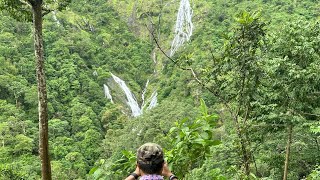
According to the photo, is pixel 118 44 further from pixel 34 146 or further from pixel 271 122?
pixel 271 122

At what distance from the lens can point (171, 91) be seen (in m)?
51.3

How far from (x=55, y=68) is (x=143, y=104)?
1537 centimetres

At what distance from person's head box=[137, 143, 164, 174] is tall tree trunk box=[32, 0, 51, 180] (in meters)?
3.11

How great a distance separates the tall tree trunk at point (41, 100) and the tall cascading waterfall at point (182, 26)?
181 ft

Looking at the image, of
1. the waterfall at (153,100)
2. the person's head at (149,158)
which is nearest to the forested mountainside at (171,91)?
the waterfall at (153,100)

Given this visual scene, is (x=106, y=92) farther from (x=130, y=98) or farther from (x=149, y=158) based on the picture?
(x=149, y=158)

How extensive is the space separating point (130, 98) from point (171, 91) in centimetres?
698

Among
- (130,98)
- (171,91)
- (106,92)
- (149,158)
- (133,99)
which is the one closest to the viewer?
(149,158)

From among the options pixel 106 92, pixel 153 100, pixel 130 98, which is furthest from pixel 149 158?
pixel 106 92

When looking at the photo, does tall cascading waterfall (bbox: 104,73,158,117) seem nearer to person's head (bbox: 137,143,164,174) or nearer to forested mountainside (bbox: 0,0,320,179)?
forested mountainside (bbox: 0,0,320,179)

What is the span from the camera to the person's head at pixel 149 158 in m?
1.65

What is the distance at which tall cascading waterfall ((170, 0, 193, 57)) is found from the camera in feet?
204

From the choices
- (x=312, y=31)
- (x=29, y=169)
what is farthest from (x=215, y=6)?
(x=312, y=31)

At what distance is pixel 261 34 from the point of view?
4.33m
